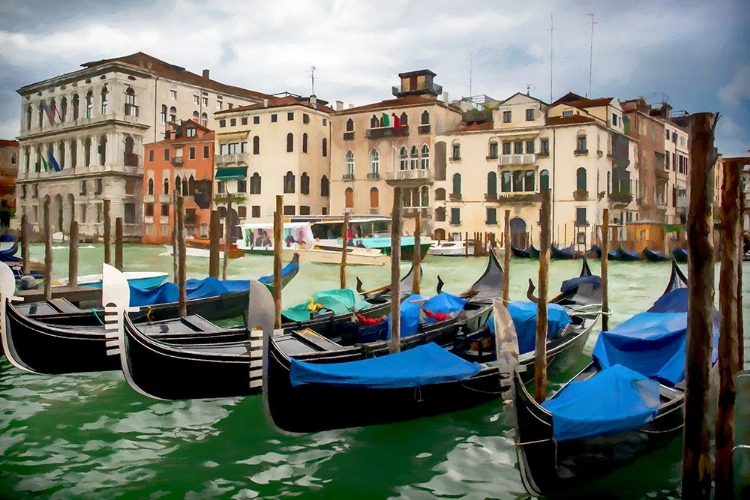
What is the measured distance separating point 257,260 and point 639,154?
5.96 metres

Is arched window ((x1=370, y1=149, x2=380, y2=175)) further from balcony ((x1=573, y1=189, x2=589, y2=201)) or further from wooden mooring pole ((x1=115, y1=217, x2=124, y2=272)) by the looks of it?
wooden mooring pole ((x1=115, y1=217, x2=124, y2=272))

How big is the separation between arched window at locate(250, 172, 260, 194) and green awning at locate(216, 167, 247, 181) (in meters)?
0.16

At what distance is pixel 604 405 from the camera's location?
180cm

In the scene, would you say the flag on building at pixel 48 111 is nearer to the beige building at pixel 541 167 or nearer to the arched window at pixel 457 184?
the beige building at pixel 541 167

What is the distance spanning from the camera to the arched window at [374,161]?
11.7 m

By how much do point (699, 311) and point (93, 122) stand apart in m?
3.49

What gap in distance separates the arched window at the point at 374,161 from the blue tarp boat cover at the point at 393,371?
31.1ft

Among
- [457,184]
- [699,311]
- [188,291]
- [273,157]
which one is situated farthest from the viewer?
[273,157]

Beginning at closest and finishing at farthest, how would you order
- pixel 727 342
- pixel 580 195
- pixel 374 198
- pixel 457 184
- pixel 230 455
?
1. pixel 727 342
2. pixel 230 455
3. pixel 580 195
4. pixel 457 184
5. pixel 374 198

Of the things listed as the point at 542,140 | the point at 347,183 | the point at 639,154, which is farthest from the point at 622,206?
the point at 347,183

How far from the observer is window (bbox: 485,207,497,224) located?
8.07m

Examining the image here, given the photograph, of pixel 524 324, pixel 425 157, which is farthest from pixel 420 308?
pixel 425 157

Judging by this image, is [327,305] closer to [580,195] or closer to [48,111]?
[48,111]

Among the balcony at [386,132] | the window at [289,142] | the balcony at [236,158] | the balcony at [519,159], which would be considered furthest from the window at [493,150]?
the balcony at [236,158]
